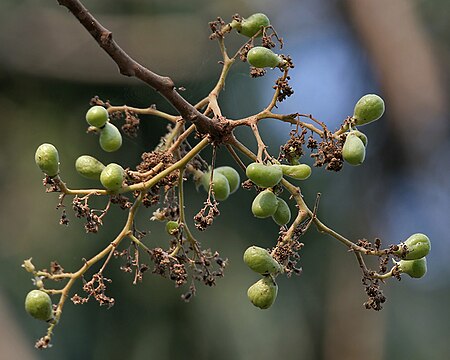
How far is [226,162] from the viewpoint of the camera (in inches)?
203

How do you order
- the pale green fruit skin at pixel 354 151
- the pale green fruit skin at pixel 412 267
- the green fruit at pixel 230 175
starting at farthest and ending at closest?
1. the green fruit at pixel 230 175
2. the pale green fruit skin at pixel 412 267
3. the pale green fruit skin at pixel 354 151

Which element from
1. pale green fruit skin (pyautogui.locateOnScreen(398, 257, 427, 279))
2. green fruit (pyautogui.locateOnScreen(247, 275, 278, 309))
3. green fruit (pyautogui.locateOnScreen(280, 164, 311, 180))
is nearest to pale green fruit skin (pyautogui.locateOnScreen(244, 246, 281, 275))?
green fruit (pyautogui.locateOnScreen(247, 275, 278, 309))

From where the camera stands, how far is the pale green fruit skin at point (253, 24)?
1.32 metres

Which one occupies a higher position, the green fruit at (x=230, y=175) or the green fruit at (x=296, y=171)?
the green fruit at (x=230, y=175)

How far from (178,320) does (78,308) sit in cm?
84

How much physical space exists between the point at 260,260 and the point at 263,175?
12 centimetres

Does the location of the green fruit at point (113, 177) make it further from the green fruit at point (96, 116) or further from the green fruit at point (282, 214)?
the green fruit at point (282, 214)

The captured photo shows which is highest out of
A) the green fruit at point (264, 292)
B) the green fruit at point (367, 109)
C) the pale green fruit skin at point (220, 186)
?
the green fruit at point (367, 109)

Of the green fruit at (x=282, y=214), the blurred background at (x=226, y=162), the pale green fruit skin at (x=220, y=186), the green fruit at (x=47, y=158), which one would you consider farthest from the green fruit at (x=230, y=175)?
the blurred background at (x=226, y=162)

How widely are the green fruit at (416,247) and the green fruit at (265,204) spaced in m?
0.21

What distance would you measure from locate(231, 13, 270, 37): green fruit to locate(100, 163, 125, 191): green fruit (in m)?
0.35

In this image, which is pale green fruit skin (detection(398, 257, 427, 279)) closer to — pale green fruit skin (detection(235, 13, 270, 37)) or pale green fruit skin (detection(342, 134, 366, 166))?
pale green fruit skin (detection(342, 134, 366, 166))

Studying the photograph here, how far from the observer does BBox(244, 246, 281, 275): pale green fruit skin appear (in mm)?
1118

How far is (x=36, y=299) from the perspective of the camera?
1127 millimetres
